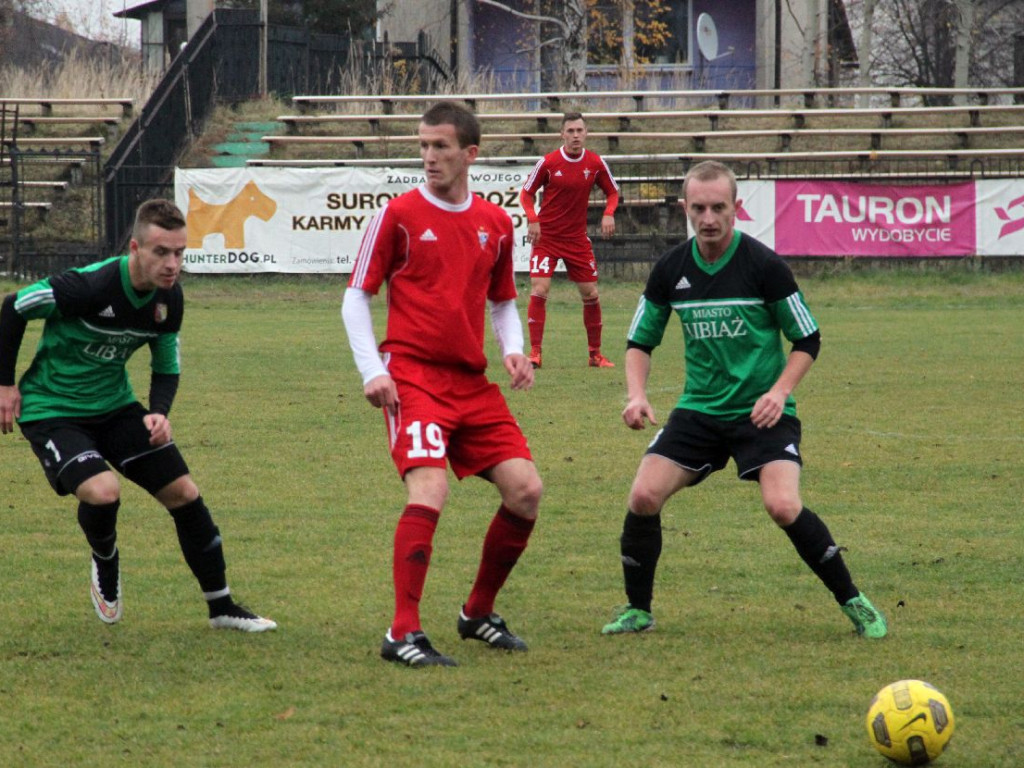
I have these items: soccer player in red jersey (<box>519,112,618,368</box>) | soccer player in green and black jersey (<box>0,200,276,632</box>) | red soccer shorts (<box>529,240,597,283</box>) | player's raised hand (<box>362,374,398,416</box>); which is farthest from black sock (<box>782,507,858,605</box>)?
red soccer shorts (<box>529,240,597,283</box>)

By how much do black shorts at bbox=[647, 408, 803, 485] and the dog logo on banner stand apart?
18157 millimetres

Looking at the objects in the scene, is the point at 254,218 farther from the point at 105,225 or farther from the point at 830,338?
the point at 830,338

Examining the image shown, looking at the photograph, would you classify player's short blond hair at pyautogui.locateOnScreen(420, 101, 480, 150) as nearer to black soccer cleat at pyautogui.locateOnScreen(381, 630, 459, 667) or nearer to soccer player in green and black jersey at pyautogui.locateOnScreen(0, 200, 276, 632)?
soccer player in green and black jersey at pyautogui.locateOnScreen(0, 200, 276, 632)

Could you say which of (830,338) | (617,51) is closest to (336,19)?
(617,51)

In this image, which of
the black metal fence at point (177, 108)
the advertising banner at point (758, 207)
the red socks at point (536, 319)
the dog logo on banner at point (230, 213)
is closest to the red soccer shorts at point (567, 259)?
the red socks at point (536, 319)

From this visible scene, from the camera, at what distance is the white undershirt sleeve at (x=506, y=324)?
5.16m

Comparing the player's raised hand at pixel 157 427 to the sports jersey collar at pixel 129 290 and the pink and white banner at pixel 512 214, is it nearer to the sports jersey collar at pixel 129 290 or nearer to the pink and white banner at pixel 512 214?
the sports jersey collar at pixel 129 290

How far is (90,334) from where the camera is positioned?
16.8ft

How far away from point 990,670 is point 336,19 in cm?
3835

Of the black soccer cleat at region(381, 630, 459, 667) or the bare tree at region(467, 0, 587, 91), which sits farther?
the bare tree at region(467, 0, 587, 91)

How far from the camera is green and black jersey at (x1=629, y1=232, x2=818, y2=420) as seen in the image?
5160 mm

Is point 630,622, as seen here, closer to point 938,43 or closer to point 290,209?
point 290,209

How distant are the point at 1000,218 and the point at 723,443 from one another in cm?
1787

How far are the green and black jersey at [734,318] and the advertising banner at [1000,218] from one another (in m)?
17.5
